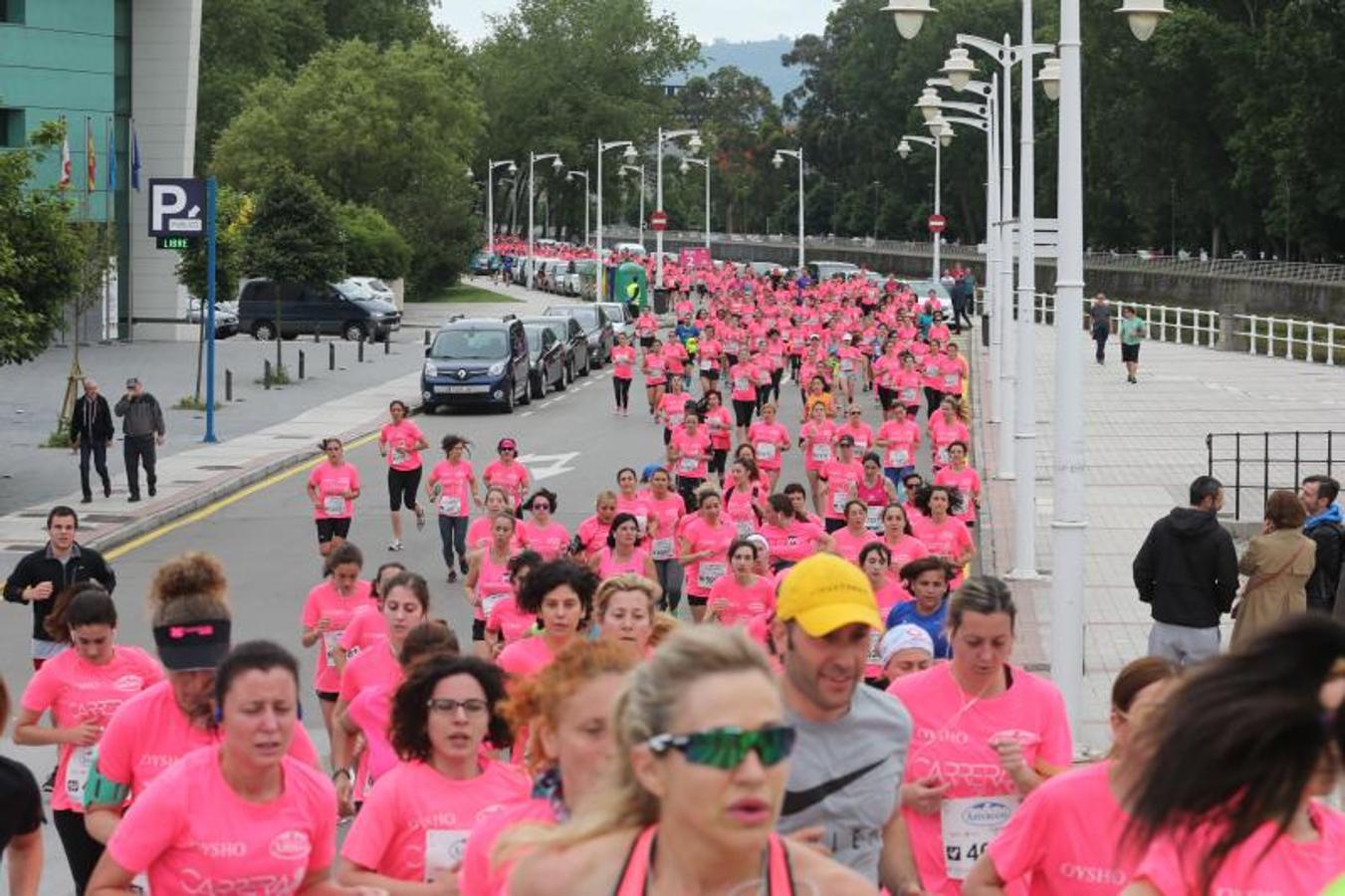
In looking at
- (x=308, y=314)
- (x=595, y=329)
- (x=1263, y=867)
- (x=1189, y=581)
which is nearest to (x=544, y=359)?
(x=595, y=329)

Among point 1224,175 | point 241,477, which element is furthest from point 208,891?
point 1224,175

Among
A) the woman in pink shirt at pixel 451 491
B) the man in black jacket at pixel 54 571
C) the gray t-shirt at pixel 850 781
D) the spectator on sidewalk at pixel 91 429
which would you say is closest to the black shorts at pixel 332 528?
the woman in pink shirt at pixel 451 491

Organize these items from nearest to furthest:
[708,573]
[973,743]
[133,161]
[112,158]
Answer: [973,743] < [708,573] < [133,161] < [112,158]

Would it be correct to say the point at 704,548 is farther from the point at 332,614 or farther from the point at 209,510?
the point at 209,510

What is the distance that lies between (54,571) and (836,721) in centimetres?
942

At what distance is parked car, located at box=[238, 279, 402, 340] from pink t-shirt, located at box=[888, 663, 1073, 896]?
51.6 m

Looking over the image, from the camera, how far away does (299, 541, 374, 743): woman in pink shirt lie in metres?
13.2

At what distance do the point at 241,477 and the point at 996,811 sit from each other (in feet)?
83.6

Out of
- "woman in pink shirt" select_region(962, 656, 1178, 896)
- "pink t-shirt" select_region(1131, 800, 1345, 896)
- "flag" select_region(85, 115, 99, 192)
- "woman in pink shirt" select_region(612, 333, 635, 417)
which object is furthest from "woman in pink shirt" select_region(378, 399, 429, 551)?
"flag" select_region(85, 115, 99, 192)

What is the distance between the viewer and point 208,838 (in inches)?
255

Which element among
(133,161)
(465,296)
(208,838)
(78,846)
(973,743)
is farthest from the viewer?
(465,296)

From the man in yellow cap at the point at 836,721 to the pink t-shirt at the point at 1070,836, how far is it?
1.18 ft

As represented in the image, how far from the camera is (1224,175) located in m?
85.0

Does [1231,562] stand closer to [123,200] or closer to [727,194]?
[123,200]
